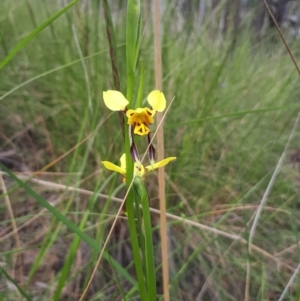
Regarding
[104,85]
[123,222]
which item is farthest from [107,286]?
[104,85]

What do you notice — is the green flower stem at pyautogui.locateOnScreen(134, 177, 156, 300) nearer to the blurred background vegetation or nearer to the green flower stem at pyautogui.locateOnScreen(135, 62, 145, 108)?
the green flower stem at pyautogui.locateOnScreen(135, 62, 145, 108)

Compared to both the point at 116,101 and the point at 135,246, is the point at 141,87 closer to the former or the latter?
the point at 116,101

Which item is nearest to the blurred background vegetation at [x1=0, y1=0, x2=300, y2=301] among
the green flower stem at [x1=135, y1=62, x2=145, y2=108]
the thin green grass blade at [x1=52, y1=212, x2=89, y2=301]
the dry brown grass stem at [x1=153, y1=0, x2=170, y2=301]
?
the thin green grass blade at [x1=52, y1=212, x2=89, y2=301]

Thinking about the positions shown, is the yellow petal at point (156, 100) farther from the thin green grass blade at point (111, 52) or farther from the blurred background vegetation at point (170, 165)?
the blurred background vegetation at point (170, 165)

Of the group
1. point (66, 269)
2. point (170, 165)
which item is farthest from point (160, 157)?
point (170, 165)

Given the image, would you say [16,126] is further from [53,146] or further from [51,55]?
[51,55]
